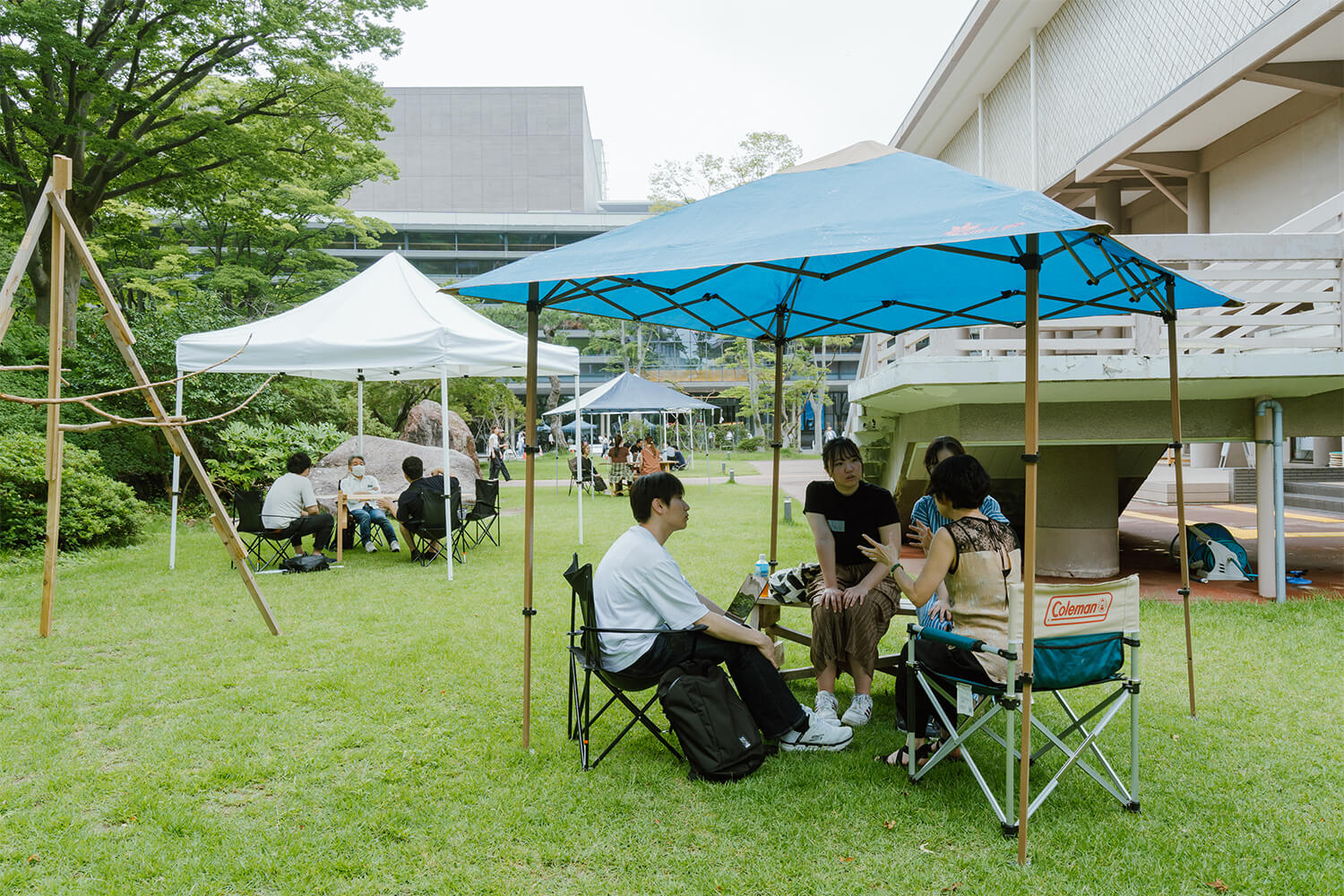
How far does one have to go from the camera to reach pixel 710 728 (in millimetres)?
3770

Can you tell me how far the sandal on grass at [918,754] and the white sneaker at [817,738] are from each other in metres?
0.18

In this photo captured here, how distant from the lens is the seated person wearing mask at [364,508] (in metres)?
10.2

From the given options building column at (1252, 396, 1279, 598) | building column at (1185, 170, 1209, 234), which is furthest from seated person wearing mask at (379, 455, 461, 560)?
building column at (1185, 170, 1209, 234)

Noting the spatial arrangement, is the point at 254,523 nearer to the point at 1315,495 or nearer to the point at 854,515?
the point at 854,515

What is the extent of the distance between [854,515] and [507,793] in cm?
239

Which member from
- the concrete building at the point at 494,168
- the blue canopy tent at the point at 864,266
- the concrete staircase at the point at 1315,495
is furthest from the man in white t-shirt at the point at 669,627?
the concrete building at the point at 494,168

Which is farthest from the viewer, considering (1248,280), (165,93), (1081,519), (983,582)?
(165,93)

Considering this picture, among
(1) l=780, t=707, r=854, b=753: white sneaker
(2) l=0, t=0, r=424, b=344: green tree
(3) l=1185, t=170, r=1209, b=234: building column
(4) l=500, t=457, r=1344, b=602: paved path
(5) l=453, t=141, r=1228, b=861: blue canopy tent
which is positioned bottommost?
(1) l=780, t=707, r=854, b=753: white sneaker

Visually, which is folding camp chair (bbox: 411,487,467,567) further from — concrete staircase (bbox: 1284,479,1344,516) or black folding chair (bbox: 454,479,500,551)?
concrete staircase (bbox: 1284,479,1344,516)

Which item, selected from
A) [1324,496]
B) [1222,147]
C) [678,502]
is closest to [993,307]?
[678,502]

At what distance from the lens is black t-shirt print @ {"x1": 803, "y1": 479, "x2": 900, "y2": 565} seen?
4.84 metres

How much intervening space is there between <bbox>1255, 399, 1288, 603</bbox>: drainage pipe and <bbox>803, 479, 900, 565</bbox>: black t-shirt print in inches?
183

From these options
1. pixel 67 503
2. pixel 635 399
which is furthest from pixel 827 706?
pixel 635 399

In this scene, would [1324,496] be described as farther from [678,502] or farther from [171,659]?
[171,659]
